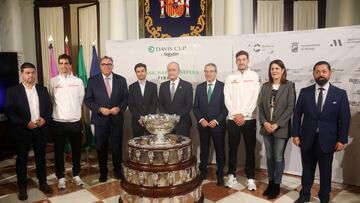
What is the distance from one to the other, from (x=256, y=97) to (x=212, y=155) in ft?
4.60

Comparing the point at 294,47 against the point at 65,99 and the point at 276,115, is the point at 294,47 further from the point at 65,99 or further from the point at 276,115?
the point at 65,99

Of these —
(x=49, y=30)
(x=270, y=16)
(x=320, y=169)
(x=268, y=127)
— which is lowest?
(x=320, y=169)

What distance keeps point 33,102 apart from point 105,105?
2.61 ft

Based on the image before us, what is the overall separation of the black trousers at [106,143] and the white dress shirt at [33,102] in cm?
70

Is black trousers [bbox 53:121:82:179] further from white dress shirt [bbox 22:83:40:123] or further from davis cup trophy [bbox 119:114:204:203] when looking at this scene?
davis cup trophy [bbox 119:114:204:203]

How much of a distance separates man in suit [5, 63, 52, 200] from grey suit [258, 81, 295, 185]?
235cm

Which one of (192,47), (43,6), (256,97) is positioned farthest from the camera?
(43,6)

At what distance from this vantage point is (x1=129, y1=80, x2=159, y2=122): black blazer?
4.04 meters

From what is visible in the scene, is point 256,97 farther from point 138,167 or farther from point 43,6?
point 43,6

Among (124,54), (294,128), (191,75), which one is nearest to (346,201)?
(294,128)

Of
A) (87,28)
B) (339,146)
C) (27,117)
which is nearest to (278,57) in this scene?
(339,146)

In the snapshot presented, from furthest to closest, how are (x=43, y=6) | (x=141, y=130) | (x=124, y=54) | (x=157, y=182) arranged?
(x=43, y=6) → (x=124, y=54) → (x=141, y=130) → (x=157, y=182)

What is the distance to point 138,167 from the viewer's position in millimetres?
2885

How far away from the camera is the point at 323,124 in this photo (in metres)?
2.89
